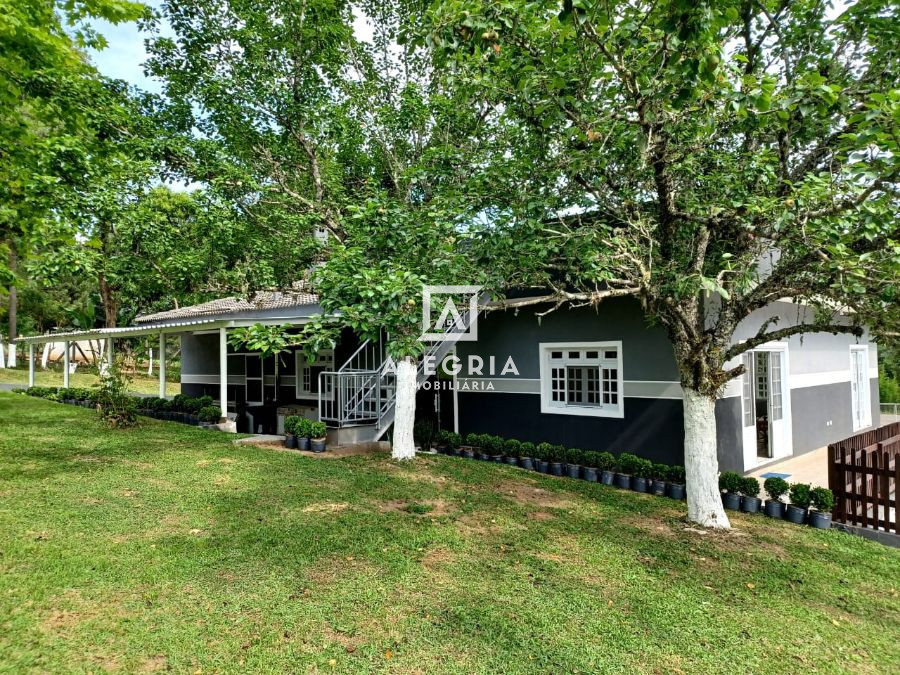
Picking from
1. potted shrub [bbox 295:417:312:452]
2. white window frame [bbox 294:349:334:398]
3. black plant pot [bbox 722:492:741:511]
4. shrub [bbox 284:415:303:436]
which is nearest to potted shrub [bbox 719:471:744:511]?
black plant pot [bbox 722:492:741:511]

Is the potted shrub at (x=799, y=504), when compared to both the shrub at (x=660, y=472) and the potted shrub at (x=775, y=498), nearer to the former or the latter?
the potted shrub at (x=775, y=498)

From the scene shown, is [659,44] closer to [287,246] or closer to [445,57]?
[445,57]

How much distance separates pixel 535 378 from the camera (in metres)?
9.89

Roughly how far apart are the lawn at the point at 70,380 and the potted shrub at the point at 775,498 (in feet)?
81.8

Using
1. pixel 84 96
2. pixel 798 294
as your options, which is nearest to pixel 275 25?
pixel 84 96

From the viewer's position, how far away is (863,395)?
12.9m

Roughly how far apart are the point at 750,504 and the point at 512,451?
3.96m

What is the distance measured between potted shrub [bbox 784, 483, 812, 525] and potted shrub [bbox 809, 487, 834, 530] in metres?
0.06

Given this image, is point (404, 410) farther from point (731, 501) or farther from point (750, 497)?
point (750, 497)

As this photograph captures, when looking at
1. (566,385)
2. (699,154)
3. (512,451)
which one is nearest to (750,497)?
(566,385)

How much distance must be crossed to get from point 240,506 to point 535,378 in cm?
577

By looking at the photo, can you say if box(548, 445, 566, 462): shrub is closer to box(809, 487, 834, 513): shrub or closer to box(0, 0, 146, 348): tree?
box(809, 487, 834, 513): shrub

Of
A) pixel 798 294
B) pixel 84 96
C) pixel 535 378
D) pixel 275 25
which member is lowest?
pixel 535 378

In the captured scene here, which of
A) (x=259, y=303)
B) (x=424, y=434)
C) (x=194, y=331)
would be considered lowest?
(x=424, y=434)
